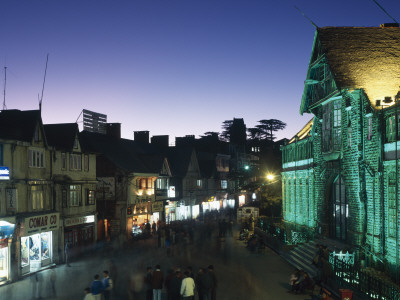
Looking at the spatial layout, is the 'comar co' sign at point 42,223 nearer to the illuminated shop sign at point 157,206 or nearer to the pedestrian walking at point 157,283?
the pedestrian walking at point 157,283

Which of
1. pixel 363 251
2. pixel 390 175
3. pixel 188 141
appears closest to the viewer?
pixel 390 175

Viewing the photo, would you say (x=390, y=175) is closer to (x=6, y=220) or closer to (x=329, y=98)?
(x=329, y=98)

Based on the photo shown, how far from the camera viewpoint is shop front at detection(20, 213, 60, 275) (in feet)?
94.3

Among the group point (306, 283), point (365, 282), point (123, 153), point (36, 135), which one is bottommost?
point (306, 283)

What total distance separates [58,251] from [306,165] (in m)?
19.3

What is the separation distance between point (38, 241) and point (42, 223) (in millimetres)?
A: 1366

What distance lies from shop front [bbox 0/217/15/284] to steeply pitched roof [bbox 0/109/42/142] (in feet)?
17.4

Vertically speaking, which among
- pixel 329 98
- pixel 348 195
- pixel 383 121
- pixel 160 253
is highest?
pixel 329 98

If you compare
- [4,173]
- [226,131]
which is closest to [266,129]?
[226,131]

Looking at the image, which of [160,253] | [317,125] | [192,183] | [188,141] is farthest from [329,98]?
[188,141]

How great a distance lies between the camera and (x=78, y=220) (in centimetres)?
3688

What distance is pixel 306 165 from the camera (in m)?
36.2

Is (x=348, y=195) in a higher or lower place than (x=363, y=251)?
higher

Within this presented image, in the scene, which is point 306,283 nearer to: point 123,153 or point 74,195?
point 74,195
